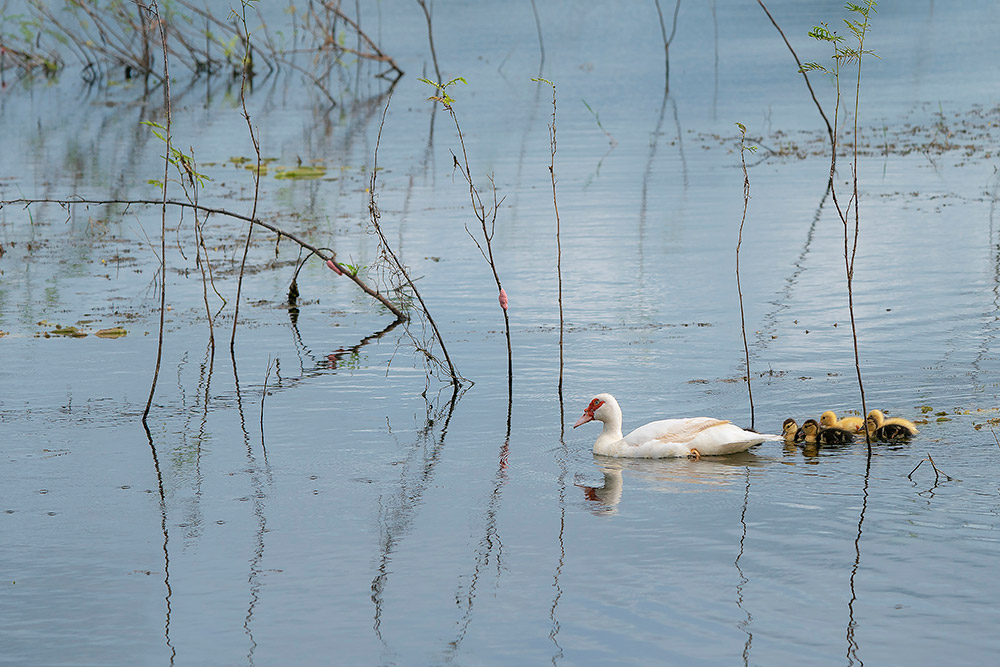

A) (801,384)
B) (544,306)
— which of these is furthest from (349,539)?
(544,306)

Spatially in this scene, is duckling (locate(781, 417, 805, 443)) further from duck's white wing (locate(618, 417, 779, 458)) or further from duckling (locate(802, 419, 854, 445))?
duck's white wing (locate(618, 417, 779, 458))

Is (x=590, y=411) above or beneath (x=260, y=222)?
beneath

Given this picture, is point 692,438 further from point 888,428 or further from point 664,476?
point 888,428

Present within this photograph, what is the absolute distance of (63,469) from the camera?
9984 mm

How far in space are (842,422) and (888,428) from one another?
12.7 inches

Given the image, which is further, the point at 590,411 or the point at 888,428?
the point at 590,411

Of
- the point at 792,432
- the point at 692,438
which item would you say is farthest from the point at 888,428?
the point at 692,438

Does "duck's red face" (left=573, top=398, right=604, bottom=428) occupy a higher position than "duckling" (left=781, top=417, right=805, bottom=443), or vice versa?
"duck's red face" (left=573, top=398, right=604, bottom=428)

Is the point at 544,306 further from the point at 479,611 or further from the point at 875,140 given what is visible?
the point at 875,140

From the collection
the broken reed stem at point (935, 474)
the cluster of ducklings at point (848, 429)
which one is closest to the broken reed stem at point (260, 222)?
the cluster of ducklings at point (848, 429)

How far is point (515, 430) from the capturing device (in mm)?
10656

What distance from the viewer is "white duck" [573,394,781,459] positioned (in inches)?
377

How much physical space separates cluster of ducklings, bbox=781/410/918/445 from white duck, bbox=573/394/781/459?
10.9 inches

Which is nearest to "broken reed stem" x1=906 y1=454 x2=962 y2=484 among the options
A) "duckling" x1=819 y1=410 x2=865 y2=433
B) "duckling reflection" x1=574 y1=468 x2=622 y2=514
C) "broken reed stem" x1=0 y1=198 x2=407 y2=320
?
"duckling" x1=819 y1=410 x2=865 y2=433
